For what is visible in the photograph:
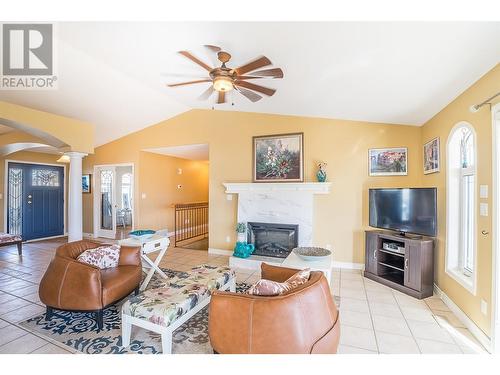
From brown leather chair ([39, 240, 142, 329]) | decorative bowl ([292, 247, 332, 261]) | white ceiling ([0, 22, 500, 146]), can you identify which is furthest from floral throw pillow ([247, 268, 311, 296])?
white ceiling ([0, 22, 500, 146])

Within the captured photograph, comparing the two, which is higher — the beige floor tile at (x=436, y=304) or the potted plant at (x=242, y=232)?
the potted plant at (x=242, y=232)

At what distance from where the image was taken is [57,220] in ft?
21.8

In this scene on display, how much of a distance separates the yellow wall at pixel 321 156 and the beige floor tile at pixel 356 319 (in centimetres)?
157

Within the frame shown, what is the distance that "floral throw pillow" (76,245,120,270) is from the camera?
2580 millimetres

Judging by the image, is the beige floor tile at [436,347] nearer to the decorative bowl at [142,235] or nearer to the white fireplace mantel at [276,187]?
the white fireplace mantel at [276,187]

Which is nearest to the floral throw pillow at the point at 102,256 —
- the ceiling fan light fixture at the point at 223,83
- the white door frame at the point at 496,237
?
the ceiling fan light fixture at the point at 223,83

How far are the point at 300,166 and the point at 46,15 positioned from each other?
3666 mm

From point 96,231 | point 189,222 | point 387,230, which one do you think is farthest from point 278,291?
point 96,231

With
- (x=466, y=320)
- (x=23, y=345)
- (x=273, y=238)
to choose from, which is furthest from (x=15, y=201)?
(x=466, y=320)

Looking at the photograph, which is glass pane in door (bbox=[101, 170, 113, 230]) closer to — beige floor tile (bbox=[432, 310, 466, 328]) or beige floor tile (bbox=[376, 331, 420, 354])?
beige floor tile (bbox=[376, 331, 420, 354])

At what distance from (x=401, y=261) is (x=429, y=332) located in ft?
4.46

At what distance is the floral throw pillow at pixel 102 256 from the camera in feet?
8.46

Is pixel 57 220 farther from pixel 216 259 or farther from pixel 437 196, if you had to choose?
pixel 437 196

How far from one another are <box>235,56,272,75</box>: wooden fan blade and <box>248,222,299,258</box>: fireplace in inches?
114
